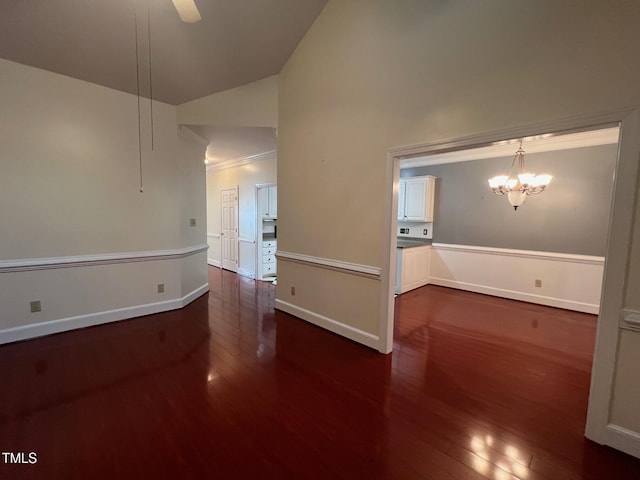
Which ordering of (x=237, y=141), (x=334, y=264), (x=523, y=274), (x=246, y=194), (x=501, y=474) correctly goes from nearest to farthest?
1. (x=501, y=474)
2. (x=334, y=264)
3. (x=523, y=274)
4. (x=237, y=141)
5. (x=246, y=194)

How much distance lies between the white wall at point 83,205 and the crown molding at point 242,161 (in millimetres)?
1608

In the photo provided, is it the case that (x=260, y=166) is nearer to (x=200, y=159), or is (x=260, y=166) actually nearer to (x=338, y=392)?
(x=200, y=159)

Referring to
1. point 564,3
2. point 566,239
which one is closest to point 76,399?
point 564,3

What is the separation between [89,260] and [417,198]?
17.2 feet

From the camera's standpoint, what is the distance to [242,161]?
6.28 metres

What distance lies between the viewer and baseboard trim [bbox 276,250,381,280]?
119 inches

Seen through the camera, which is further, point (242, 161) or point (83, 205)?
point (242, 161)

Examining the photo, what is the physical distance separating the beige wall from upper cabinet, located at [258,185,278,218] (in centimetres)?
204

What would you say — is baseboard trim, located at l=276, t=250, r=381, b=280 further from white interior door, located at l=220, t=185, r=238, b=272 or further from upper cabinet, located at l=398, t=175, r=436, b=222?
white interior door, located at l=220, t=185, r=238, b=272

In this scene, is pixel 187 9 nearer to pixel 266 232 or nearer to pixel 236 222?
pixel 266 232

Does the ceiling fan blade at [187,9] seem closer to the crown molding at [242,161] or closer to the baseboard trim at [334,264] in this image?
the baseboard trim at [334,264]

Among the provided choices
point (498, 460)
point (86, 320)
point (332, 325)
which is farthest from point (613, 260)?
point (86, 320)

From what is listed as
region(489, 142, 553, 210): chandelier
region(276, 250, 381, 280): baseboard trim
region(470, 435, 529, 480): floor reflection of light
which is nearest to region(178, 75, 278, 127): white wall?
region(276, 250, 381, 280): baseboard trim

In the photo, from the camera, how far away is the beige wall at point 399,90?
1.77 meters
